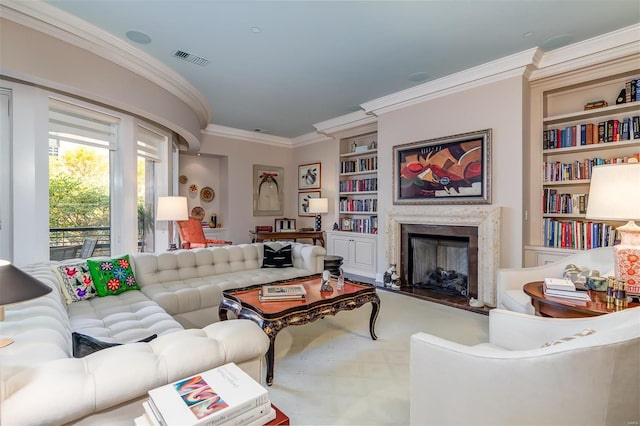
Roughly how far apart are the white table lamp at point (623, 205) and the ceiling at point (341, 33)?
1654 mm

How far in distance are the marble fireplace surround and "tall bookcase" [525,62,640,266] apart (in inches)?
16.2

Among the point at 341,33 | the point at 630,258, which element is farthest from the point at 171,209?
the point at 630,258

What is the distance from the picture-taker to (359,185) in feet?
18.8

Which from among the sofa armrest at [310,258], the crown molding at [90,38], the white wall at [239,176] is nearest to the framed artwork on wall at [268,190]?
the white wall at [239,176]

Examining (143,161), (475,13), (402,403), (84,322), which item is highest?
(475,13)

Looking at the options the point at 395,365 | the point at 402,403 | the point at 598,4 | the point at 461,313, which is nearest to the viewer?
the point at 402,403

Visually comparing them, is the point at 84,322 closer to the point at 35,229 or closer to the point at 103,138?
the point at 35,229

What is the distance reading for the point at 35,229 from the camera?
2934 mm

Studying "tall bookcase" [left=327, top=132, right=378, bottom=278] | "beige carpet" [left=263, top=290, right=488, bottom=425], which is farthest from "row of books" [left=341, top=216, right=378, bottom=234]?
"beige carpet" [left=263, top=290, right=488, bottom=425]

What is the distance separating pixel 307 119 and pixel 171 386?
531 cm

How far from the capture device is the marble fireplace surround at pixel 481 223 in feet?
11.7

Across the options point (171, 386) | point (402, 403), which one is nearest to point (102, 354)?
point (171, 386)

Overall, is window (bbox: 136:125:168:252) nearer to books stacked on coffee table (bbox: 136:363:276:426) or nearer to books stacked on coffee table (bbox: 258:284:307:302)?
books stacked on coffee table (bbox: 258:284:307:302)

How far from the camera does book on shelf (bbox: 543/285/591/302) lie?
189 centimetres
